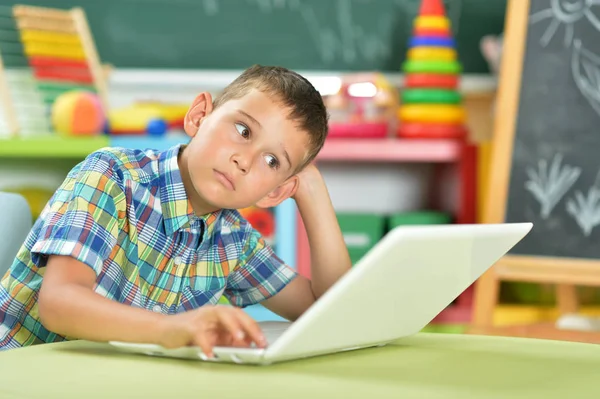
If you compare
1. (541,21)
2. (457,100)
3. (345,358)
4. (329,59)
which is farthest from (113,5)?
(345,358)

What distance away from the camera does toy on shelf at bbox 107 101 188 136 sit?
2883mm

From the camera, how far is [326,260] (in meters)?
1.24

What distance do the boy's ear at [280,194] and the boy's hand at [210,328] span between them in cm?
49

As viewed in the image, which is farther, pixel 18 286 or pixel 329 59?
pixel 329 59

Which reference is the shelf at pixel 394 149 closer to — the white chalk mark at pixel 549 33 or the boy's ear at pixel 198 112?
the white chalk mark at pixel 549 33

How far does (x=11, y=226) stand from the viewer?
117 centimetres

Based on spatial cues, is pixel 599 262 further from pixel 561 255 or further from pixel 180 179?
pixel 180 179

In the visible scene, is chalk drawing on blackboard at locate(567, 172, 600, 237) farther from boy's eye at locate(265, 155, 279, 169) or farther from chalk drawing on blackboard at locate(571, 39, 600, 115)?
boy's eye at locate(265, 155, 279, 169)

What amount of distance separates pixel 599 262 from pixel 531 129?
1.48ft

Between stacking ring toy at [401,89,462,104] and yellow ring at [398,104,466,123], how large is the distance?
1 cm

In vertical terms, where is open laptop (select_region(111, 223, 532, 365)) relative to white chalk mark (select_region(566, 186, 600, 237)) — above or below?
below

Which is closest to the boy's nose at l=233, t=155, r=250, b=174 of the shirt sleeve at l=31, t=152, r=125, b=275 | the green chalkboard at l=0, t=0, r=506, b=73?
the shirt sleeve at l=31, t=152, r=125, b=275

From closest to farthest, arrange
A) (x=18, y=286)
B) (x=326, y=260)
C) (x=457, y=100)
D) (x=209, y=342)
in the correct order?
(x=209, y=342) → (x=18, y=286) → (x=326, y=260) → (x=457, y=100)

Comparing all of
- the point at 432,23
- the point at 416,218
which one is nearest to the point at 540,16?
the point at 432,23
